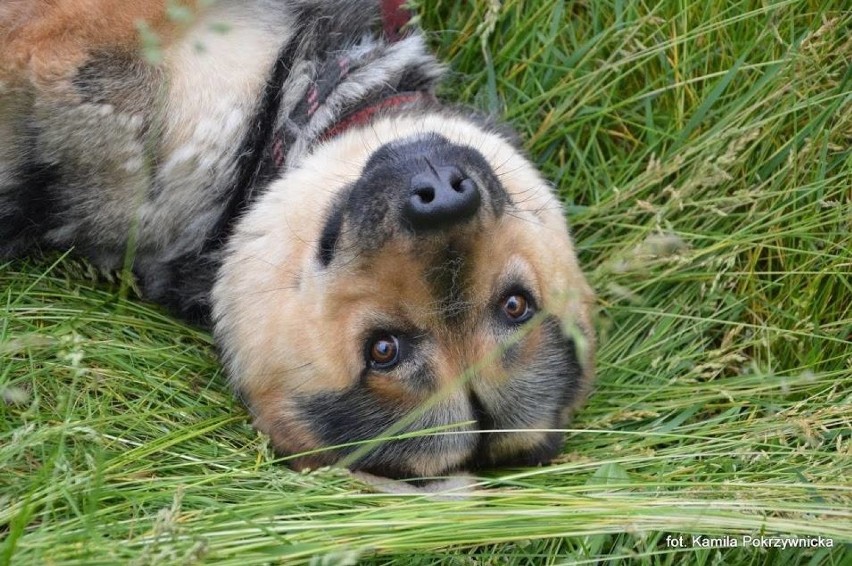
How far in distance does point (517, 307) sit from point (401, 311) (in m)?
0.41

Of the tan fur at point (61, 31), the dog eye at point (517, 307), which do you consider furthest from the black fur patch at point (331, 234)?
the tan fur at point (61, 31)

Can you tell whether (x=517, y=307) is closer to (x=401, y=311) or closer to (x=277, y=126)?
(x=401, y=311)

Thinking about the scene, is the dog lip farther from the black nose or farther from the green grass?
the black nose

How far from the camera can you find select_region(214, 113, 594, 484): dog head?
296cm

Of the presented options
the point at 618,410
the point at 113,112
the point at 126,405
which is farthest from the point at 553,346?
the point at 113,112

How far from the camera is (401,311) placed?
3014mm

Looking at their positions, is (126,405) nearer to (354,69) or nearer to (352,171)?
(352,171)

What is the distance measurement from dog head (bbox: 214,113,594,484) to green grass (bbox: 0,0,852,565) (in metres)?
0.20

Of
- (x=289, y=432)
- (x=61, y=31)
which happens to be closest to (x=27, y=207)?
(x=61, y=31)

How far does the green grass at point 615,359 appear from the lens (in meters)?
2.57

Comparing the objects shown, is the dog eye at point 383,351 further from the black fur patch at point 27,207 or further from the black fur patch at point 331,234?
the black fur patch at point 27,207

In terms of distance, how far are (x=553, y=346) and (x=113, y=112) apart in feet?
5.66

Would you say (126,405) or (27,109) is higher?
(27,109)

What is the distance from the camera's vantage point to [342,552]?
2.31 metres
